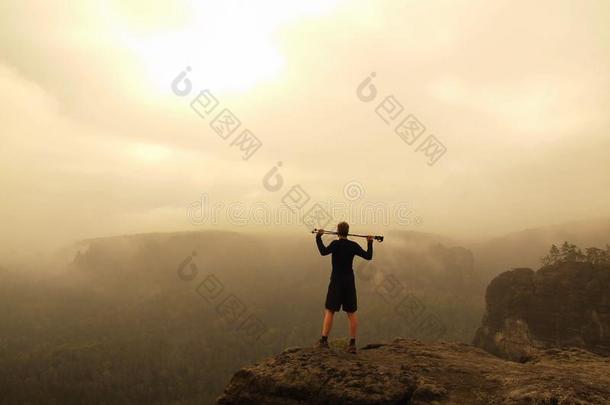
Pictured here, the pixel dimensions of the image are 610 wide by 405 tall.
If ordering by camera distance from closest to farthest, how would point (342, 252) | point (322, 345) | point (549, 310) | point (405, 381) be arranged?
point (405, 381) → point (342, 252) → point (322, 345) → point (549, 310)

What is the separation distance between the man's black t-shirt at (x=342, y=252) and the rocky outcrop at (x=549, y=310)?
297 ft

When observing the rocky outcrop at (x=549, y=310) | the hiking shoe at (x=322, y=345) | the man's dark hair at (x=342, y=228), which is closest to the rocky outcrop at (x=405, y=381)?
the hiking shoe at (x=322, y=345)

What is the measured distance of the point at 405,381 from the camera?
11.0 meters

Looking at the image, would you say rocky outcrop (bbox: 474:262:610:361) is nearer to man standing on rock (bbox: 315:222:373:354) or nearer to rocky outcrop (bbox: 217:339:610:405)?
rocky outcrop (bbox: 217:339:610:405)

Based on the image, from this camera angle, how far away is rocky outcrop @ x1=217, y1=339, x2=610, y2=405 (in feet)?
33.2

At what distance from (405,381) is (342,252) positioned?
419cm

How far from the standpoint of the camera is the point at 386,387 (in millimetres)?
10734

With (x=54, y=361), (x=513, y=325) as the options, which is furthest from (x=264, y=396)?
(x=54, y=361)

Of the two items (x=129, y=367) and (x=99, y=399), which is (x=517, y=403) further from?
(x=129, y=367)

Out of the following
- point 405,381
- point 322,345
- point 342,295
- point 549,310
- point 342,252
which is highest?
point 342,252

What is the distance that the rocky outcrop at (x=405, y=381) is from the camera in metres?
10.1

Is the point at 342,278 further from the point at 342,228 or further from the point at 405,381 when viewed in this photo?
the point at 405,381

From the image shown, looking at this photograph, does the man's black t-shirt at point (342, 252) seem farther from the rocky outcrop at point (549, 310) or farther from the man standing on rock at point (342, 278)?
the rocky outcrop at point (549, 310)

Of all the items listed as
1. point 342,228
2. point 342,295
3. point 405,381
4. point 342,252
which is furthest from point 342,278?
point 405,381
